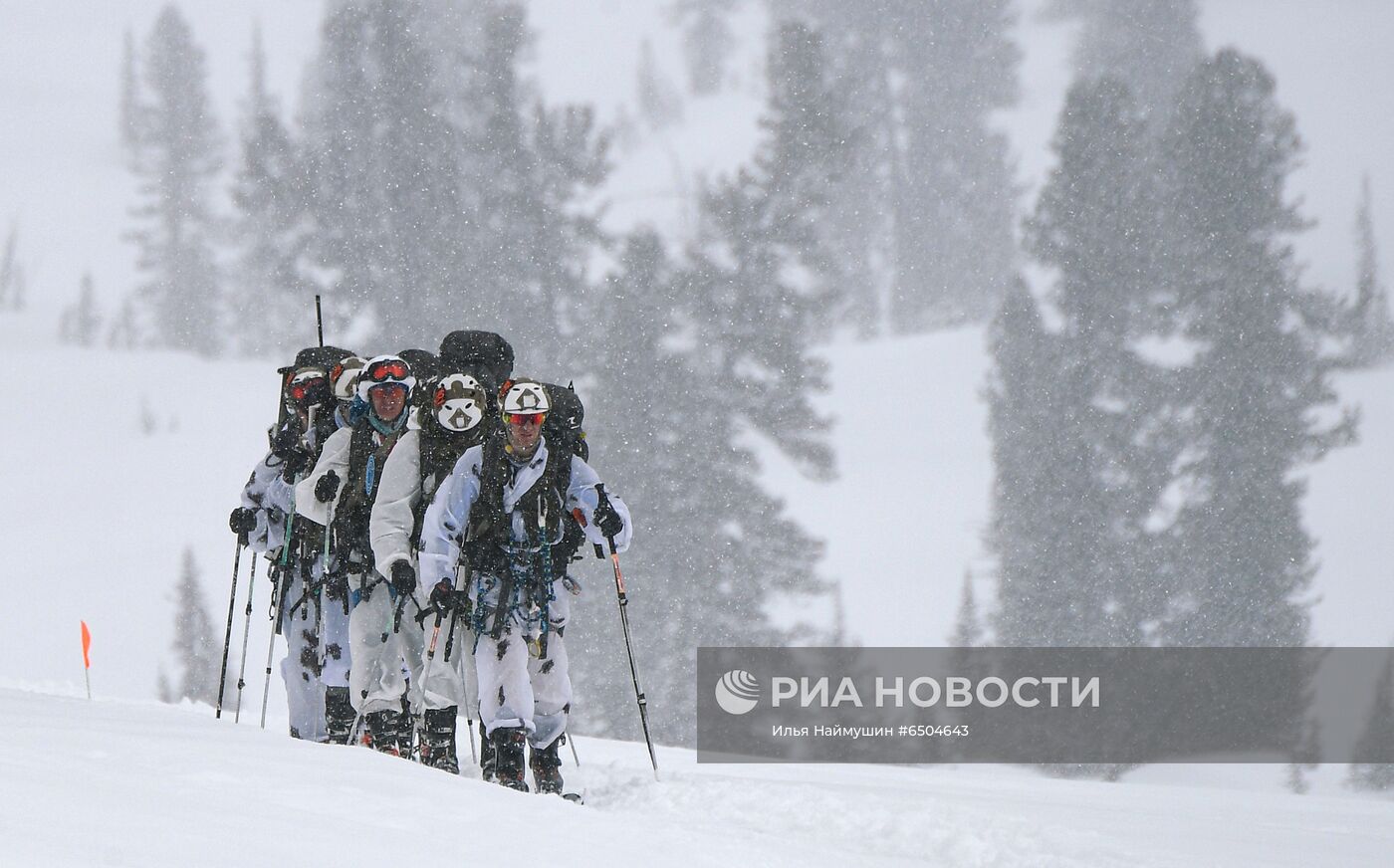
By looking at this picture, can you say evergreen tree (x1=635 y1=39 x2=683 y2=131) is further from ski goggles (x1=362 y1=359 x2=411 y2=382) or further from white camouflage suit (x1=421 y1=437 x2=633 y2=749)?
white camouflage suit (x1=421 y1=437 x2=633 y2=749)

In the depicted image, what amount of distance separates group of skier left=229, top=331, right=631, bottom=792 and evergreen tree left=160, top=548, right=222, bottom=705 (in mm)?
27400

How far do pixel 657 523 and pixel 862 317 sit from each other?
31.7 meters

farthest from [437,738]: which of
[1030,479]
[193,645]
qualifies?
[193,645]

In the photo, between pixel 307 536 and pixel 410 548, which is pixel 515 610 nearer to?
pixel 410 548

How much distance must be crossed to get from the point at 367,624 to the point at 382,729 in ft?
2.00

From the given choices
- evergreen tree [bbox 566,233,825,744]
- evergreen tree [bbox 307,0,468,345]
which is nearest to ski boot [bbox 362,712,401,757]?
evergreen tree [bbox 566,233,825,744]

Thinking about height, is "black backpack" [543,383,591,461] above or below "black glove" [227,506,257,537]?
above

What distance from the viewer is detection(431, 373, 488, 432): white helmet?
24.4 feet

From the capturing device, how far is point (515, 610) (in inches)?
286

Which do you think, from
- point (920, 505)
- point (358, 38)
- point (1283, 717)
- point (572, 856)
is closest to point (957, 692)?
point (1283, 717)

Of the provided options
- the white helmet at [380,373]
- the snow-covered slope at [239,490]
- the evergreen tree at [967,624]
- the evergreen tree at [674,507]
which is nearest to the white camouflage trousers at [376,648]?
the white helmet at [380,373]

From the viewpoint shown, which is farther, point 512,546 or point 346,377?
point 346,377

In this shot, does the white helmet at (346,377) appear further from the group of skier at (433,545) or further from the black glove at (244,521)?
→ the black glove at (244,521)

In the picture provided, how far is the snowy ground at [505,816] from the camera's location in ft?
12.6
